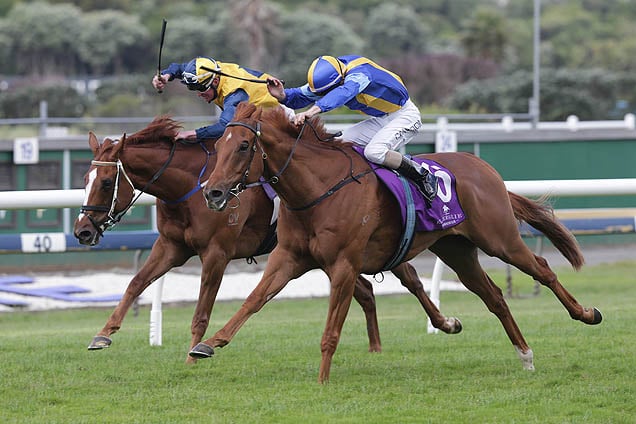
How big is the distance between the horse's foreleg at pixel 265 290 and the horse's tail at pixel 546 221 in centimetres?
172

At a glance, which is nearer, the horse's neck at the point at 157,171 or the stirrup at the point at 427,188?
the stirrup at the point at 427,188

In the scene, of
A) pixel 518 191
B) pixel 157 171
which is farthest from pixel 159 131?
pixel 518 191

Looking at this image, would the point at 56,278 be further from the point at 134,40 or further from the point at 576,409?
the point at 134,40

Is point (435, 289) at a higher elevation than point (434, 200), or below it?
below

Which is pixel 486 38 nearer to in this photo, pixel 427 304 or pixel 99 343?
pixel 427 304

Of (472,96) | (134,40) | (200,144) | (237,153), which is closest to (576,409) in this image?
(237,153)

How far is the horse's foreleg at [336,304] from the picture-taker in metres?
6.52

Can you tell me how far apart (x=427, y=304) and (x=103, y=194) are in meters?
2.14

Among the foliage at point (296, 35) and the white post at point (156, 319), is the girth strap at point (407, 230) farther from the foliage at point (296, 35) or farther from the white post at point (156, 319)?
the foliage at point (296, 35)

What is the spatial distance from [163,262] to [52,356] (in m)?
0.92

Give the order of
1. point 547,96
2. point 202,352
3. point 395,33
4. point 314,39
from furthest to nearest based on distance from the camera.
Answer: point 395,33
point 314,39
point 547,96
point 202,352

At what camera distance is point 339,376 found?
22.2 feet

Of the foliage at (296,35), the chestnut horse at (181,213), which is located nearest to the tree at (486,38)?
the foliage at (296,35)

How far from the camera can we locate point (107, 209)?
716cm
